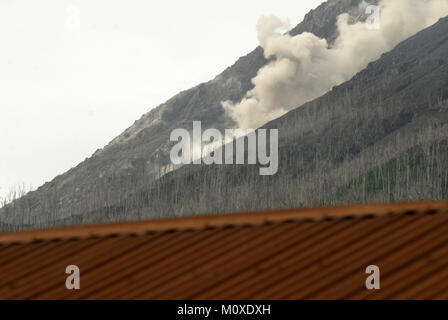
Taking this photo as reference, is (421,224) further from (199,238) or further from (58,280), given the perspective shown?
(58,280)

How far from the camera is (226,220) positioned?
1180cm

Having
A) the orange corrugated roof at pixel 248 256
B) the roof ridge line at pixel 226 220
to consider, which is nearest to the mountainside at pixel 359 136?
the roof ridge line at pixel 226 220

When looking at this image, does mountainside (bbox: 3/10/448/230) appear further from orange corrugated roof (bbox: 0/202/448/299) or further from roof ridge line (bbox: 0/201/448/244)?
orange corrugated roof (bbox: 0/202/448/299)

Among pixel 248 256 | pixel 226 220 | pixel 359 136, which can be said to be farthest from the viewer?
pixel 359 136

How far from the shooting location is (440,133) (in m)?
87.6

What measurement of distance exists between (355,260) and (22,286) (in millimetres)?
5059

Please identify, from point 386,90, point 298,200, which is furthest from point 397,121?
point 298,200

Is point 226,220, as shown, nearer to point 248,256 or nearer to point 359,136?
point 248,256

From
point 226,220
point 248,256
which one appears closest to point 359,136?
point 226,220

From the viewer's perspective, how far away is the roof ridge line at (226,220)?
444 inches

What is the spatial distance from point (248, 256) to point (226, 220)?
4.88 feet

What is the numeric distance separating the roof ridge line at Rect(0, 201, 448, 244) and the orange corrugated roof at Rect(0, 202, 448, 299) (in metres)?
0.02

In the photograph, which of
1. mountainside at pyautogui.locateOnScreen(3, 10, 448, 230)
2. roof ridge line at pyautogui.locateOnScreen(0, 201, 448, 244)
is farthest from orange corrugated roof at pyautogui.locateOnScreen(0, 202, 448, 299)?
mountainside at pyautogui.locateOnScreen(3, 10, 448, 230)

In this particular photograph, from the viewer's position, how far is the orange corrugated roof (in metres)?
9.34
